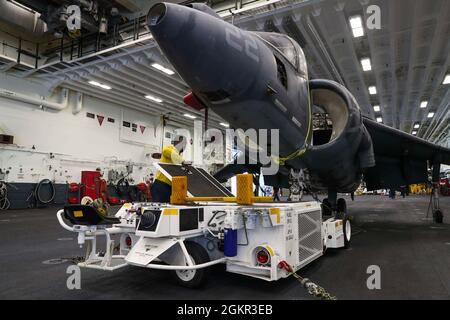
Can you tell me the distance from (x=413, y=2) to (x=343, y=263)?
781 cm

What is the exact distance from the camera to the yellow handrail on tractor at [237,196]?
3.35m

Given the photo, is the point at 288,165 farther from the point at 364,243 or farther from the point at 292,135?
the point at 364,243

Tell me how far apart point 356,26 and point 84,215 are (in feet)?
31.5

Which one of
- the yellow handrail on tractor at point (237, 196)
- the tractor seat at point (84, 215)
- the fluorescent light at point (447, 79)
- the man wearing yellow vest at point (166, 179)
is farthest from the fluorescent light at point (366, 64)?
the tractor seat at point (84, 215)

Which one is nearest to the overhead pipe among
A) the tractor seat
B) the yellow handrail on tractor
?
the tractor seat

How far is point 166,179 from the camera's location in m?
4.67

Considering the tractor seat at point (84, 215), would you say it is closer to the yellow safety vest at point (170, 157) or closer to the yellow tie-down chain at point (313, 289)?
the yellow safety vest at point (170, 157)

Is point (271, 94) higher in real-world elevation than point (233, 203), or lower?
higher

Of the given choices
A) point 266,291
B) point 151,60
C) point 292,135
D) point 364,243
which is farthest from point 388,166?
point 151,60

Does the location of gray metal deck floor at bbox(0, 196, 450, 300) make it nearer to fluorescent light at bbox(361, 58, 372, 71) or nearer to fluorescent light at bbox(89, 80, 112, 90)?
fluorescent light at bbox(361, 58, 372, 71)

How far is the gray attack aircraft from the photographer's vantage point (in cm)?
228

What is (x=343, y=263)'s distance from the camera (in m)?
4.37

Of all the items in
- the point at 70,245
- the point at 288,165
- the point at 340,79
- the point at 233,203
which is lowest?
the point at 70,245

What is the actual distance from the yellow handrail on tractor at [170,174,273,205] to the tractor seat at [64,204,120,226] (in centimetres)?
86
